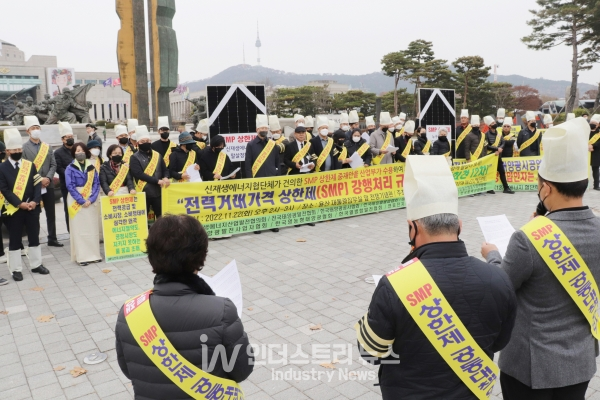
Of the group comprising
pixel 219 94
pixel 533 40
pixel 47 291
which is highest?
pixel 533 40

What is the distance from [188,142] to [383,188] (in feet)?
14.9

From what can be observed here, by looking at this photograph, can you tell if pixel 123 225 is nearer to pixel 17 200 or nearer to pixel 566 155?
pixel 17 200

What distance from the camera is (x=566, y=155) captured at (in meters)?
2.31

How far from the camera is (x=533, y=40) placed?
130ft

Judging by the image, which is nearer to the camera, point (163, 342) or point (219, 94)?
point (163, 342)

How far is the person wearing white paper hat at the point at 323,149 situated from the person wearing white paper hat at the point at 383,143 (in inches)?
47.6

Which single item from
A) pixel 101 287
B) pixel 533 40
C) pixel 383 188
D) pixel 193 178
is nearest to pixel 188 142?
pixel 193 178

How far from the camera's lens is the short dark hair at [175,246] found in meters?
2.04

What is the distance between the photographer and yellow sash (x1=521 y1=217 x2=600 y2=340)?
7.46 feet

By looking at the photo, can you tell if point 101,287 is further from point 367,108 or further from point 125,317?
point 367,108

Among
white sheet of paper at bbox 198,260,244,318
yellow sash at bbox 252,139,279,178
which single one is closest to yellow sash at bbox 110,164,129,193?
yellow sash at bbox 252,139,279,178

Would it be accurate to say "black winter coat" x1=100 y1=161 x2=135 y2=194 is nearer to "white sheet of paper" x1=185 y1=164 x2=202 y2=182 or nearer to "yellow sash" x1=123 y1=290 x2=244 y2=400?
"white sheet of paper" x1=185 y1=164 x2=202 y2=182

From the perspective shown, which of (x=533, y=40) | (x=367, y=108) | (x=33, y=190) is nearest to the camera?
(x=33, y=190)

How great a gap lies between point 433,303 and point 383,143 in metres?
9.67
